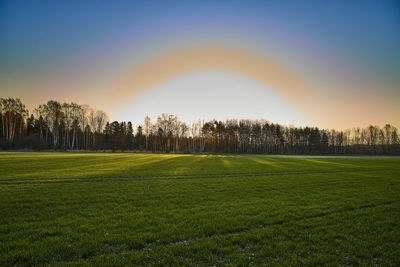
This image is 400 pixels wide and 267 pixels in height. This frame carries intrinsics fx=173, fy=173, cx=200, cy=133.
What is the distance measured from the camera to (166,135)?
102500 millimetres

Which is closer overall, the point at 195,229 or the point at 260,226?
the point at 195,229

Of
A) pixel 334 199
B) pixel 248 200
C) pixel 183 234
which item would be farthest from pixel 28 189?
pixel 334 199

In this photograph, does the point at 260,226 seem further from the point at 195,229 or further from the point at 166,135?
the point at 166,135

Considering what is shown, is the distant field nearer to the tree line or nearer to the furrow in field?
the furrow in field

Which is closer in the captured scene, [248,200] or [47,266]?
[47,266]

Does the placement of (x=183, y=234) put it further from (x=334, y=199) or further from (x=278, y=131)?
(x=278, y=131)

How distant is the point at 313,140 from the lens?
123938 millimetres

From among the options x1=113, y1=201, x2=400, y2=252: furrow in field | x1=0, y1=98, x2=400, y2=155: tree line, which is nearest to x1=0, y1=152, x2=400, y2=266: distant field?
x1=113, y1=201, x2=400, y2=252: furrow in field

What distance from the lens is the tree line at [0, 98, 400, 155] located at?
262 feet

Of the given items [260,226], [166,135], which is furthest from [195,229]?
[166,135]

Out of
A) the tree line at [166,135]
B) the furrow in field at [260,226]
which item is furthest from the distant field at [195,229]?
the tree line at [166,135]

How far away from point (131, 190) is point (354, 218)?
44.3ft

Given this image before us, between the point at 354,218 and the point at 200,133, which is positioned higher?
the point at 200,133

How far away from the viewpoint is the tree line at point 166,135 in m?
79.9
